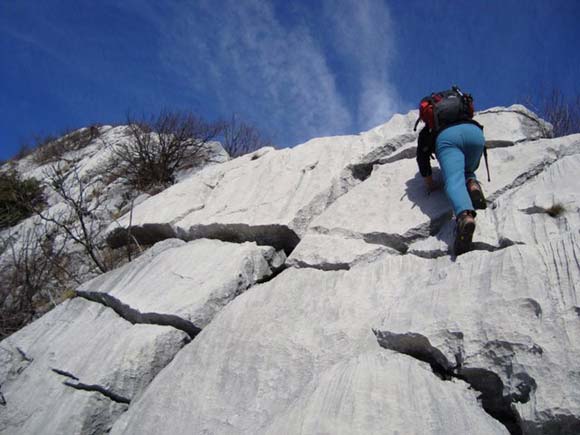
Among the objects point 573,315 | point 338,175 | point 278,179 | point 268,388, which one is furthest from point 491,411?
point 278,179

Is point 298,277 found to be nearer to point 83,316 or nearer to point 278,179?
point 278,179

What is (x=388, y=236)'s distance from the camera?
3.47 meters

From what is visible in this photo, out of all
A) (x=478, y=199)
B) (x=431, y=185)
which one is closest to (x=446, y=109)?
(x=431, y=185)

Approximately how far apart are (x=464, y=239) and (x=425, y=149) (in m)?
1.18

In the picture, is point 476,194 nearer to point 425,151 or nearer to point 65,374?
point 425,151

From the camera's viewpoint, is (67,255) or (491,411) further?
(67,255)

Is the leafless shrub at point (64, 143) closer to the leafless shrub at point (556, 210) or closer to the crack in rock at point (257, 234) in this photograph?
the crack in rock at point (257, 234)

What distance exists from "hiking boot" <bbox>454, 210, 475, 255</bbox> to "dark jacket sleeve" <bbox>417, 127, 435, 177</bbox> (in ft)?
3.27

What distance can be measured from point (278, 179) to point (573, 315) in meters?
3.87

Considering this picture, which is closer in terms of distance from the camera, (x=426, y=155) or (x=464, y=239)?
(x=464, y=239)

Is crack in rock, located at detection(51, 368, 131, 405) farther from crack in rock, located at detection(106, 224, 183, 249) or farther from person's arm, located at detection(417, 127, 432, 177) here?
person's arm, located at detection(417, 127, 432, 177)

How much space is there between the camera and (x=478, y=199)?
3188 millimetres

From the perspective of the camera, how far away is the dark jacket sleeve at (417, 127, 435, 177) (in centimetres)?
362

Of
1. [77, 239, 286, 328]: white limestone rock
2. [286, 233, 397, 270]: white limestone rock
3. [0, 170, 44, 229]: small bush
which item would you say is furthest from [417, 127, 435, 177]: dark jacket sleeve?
[0, 170, 44, 229]: small bush
